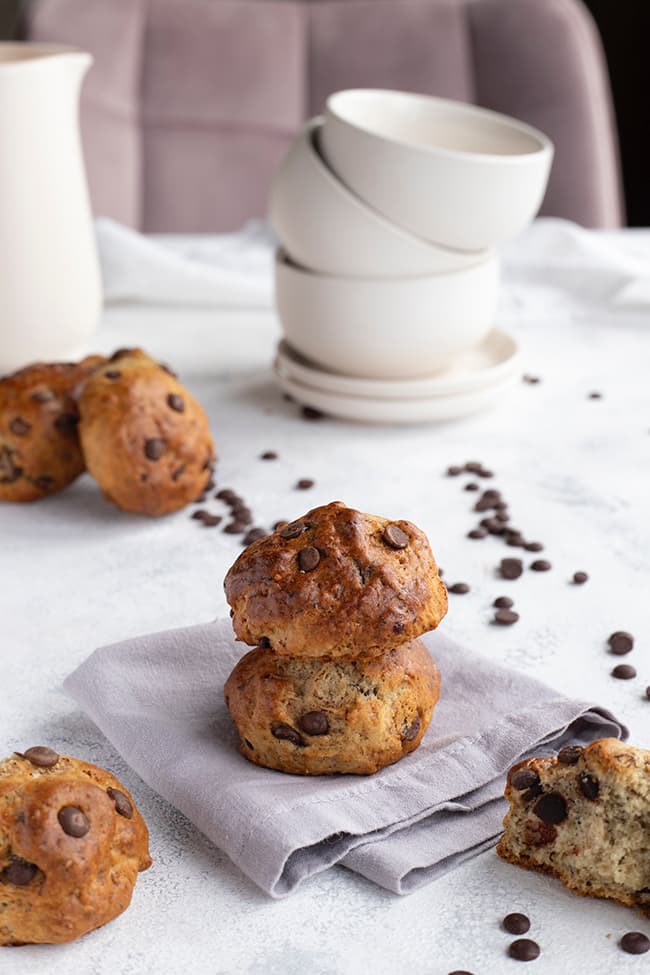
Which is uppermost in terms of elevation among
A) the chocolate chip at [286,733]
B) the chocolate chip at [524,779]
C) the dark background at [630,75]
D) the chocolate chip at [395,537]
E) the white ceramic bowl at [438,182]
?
the white ceramic bowl at [438,182]

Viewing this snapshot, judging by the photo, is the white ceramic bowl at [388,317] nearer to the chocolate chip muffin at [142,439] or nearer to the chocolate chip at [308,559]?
the chocolate chip muffin at [142,439]

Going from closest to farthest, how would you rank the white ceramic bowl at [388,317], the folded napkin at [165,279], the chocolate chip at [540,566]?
the chocolate chip at [540,566] → the white ceramic bowl at [388,317] → the folded napkin at [165,279]

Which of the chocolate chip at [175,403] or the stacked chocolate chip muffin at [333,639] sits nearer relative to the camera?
the stacked chocolate chip muffin at [333,639]

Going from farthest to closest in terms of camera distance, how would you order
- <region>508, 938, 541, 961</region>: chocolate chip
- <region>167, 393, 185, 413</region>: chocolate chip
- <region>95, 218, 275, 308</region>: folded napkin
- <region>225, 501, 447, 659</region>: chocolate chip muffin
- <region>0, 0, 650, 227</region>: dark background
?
<region>0, 0, 650, 227</region>: dark background < <region>95, 218, 275, 308</region>: folded napkin < <region>167, 393, 185, 413</region>: chocolate chip < <region>225, 501, 447, 659</region>: chocolate chip muffin < <region>508, 938, 541, 961</region>: chocolate chip

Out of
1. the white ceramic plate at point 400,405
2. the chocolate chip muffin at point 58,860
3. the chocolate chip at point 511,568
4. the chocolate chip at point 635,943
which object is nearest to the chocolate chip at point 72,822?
the chocolate chip muffin at point 58,860

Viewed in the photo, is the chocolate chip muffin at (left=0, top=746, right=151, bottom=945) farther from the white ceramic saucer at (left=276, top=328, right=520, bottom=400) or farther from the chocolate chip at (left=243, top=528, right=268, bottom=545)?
the white ceramic saucer at (left=276, top=328, right=520, bottom=400)

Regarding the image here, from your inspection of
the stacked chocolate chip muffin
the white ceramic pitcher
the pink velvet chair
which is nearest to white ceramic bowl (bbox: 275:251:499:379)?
the white ceramic pitcher
